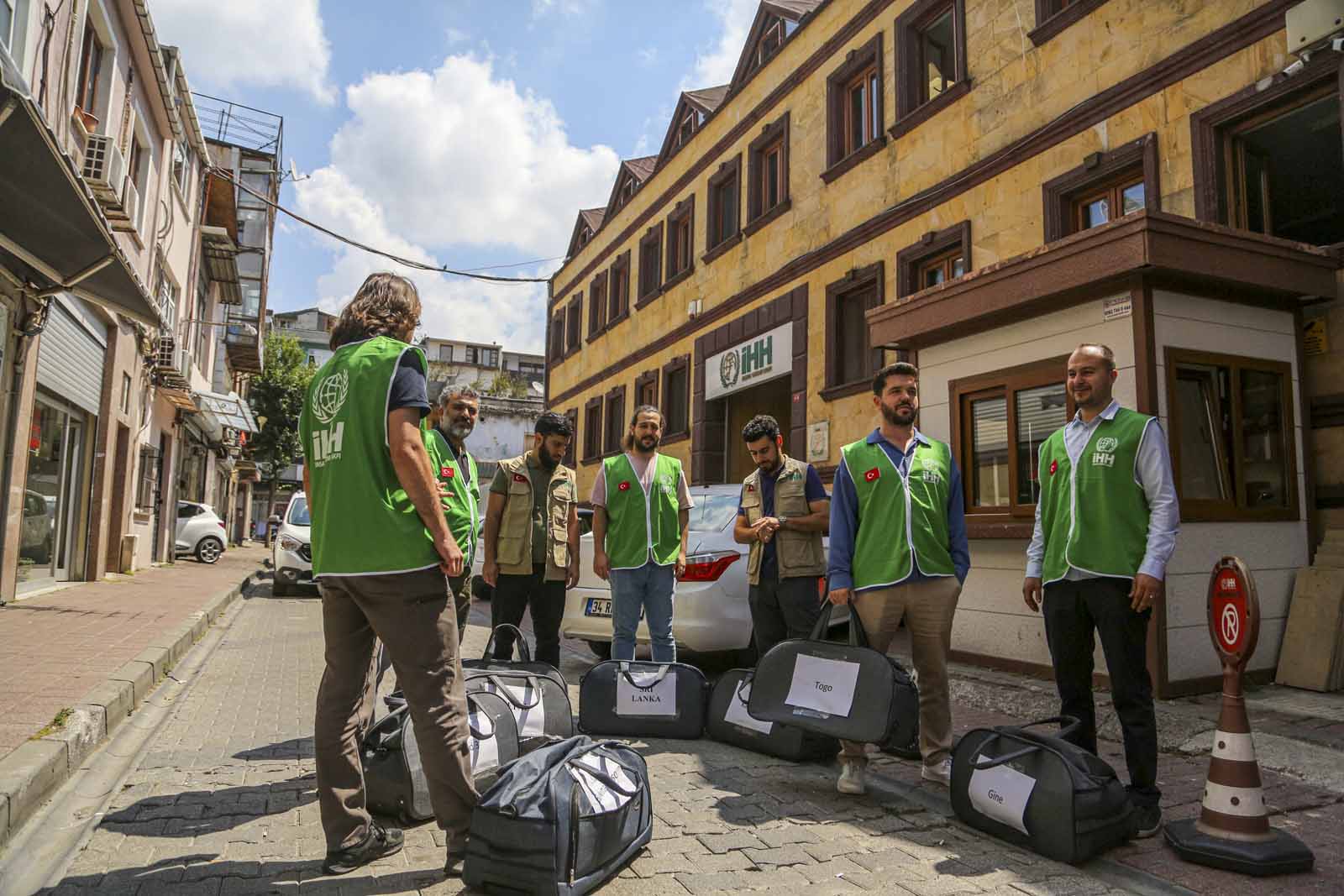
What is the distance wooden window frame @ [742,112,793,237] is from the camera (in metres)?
14.0

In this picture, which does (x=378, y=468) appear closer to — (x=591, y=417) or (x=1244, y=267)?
(x=1244, y=267)

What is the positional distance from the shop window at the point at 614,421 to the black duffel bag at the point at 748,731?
604 inches

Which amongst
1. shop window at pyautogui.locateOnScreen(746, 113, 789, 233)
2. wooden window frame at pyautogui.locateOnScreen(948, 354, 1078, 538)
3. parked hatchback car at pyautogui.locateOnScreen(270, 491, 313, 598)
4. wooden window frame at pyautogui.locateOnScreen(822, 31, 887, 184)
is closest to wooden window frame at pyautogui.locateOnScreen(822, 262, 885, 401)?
wooden window frame at pyautogui.locateOnScreen(822, 31, 887, 184)

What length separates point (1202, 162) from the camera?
7.25 meters

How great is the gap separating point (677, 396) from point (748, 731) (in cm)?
1323

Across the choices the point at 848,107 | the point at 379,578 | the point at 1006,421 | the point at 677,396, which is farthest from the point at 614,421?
the point at 379,578

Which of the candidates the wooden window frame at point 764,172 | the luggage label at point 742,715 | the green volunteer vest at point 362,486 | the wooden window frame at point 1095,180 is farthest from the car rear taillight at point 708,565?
the wooden window frame at point 764,172

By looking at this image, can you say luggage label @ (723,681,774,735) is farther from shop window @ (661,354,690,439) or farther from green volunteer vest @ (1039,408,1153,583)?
shop window @ (661,354,690,439)

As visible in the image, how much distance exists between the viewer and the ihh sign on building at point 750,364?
13.6 metres

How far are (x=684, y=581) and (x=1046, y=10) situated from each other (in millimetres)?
7106

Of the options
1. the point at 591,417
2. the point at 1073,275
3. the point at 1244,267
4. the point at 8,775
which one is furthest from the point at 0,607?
the point at 591,417

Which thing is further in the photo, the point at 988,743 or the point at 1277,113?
the point at 1277,113

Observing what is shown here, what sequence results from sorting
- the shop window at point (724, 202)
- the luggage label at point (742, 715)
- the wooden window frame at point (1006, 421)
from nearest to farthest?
the luggage label at point (742, 715), the wooden window frame at point (1006, 421), the shop window at point (724, 202)

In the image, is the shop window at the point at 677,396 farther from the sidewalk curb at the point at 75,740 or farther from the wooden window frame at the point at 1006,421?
the sidewalk curb at the point at 75,740
